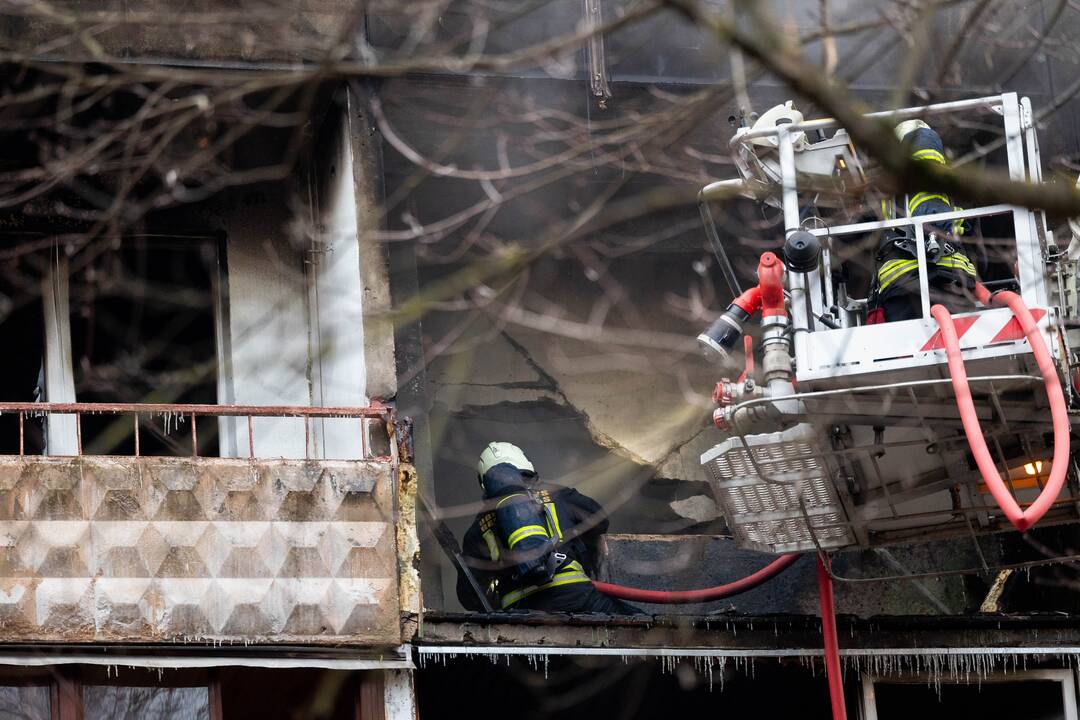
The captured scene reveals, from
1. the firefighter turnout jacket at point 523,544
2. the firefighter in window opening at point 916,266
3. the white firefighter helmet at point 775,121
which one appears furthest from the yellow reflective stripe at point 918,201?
the firefighter turnout jacket at point 523,544

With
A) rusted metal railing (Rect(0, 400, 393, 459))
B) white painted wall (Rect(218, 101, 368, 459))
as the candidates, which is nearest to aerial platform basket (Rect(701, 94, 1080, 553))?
rusted metal railing (Rect(0, 400, 393, 459))

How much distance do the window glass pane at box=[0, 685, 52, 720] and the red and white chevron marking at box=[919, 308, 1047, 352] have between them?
4963 mm

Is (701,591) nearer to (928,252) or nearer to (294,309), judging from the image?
(928,252)

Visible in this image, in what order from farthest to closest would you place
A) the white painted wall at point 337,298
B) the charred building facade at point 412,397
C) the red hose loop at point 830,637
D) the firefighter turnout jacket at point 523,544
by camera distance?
the firefighter turnout jacket at point 523,544, the white painted wall at point 337,298, the red hose loop at point 830,637, the charred building facade at point 412,397

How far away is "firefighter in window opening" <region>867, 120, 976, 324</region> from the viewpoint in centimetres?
1015

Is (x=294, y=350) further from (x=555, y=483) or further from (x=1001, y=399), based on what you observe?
(x=1001, y=399)

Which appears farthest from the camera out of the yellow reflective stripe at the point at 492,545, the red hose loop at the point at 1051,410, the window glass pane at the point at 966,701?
the window glass pane at the point at 966,701

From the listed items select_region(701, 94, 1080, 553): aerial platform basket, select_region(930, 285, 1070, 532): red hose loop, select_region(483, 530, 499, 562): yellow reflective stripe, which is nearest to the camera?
select_region(930, 285, 1070, 532): red hose loop

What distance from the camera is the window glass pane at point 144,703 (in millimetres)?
9977

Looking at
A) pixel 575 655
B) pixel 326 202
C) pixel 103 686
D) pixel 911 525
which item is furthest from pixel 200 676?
pixel 911 525

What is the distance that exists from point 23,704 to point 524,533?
10.4ft

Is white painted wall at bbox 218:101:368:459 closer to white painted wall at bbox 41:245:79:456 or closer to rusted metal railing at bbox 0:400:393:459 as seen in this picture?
rusted metal railing at bbox 0:400:393:459

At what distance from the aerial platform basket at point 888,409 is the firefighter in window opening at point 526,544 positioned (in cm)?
109

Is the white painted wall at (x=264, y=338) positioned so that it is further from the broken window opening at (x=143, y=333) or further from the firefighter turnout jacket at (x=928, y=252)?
the firefighter turnout jacket at (x=928, y=252)
